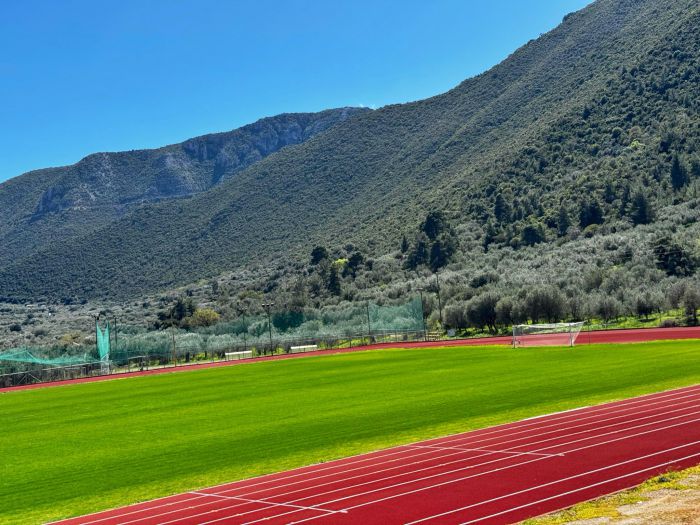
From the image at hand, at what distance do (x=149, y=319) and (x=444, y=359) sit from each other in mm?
66484

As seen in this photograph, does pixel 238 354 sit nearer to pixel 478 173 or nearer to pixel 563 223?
pixel 563 223

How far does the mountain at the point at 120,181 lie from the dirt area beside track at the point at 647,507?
440 feet

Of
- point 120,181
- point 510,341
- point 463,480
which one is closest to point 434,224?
point 510,341

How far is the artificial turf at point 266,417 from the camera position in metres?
14.5

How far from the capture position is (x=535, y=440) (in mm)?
13719

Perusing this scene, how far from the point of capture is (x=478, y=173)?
4183 inches

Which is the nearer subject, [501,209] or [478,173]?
[501,209]

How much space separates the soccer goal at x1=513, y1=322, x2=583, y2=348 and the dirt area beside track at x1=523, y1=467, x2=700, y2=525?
107 ft

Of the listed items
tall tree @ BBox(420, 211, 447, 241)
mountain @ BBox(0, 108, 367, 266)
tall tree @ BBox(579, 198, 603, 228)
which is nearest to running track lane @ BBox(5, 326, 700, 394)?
tall tree @ BBox(579, 198, 603, 228)

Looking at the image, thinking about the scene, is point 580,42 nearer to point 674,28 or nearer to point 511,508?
point 674,28

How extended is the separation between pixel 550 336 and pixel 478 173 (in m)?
64.1

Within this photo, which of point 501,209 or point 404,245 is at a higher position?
point 501,209

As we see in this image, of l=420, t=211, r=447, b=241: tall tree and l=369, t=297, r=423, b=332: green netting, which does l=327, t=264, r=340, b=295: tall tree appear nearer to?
l=420, t=211, r=447, b=241: tall tree

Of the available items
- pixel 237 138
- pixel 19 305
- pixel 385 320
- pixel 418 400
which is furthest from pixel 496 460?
pixel 237 138
